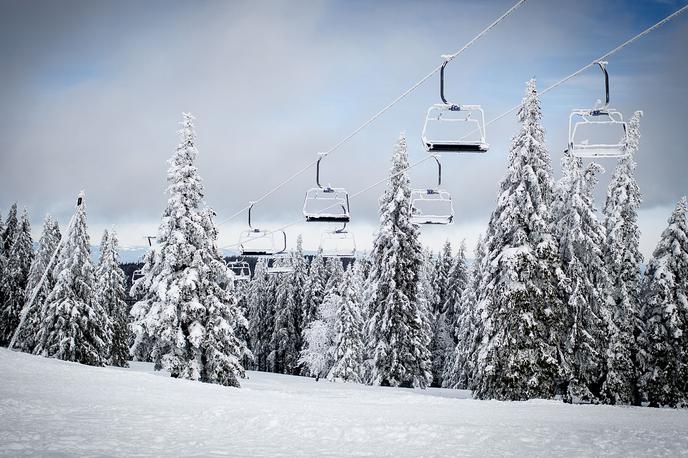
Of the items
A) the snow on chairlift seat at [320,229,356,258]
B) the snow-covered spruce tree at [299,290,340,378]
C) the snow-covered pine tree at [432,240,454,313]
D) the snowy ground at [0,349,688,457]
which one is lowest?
the snowy ground at [0,349,688,457]

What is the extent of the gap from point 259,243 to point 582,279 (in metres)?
17.4

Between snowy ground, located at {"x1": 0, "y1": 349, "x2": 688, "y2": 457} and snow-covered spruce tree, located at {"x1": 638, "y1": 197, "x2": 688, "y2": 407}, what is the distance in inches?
685

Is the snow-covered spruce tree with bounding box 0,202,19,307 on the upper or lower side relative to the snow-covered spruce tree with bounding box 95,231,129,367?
upper

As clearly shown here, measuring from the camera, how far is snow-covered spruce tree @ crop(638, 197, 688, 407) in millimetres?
34500

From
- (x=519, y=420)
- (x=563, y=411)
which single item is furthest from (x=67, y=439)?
(x=563, y=411)

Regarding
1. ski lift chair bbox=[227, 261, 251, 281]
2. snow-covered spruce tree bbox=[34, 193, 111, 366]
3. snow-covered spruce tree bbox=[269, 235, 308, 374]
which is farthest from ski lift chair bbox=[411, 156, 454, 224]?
snow-covered spruce tree bbox=[269, 235, 308, 374]

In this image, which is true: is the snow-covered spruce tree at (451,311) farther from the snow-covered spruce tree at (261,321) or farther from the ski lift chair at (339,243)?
the ski lift chair at (339,243)

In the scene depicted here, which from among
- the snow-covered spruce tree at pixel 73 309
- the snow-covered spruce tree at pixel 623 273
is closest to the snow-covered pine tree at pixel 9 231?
the snow-covered spruce tree at pixel 73 309

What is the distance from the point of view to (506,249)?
94.3ft

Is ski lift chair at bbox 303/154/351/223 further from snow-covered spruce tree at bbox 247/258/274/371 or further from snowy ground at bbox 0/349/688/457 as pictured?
snow-covered spruce tree at bbox 247/258/274/371

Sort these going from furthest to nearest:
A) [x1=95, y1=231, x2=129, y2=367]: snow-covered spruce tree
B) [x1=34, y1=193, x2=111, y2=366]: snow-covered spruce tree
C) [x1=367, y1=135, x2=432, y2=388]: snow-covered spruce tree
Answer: [x1=95, y1=231, x2=129, y2=367]: snow-covered spruce tree < [x1=34, y1=193, x2=111, y2=366]: snow-covered spruce tree < [x1=367, y1=135, x2=432, y2=388]: snow-covered spruce tree

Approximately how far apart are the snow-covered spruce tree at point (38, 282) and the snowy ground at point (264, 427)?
1000 inches

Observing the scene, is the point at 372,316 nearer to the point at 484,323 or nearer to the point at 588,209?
the point at 484,323

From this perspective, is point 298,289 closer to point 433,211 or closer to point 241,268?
point 241,268
